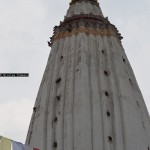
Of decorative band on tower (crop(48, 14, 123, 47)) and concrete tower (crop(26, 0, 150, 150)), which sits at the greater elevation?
decorative band on tower (crop(48, 14, 123, 47))

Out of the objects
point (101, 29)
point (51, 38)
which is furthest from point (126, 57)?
point (51, 38)

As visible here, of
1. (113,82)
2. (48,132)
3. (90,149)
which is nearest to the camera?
(90,149)

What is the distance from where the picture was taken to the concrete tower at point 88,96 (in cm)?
3375

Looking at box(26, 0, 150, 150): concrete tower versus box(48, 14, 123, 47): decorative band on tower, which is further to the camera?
box(48, 14, 123, 47): decorative band on tower

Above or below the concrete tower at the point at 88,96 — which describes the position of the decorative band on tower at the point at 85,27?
above

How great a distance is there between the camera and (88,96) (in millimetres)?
36062

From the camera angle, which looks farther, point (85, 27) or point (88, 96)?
point (85, 27)

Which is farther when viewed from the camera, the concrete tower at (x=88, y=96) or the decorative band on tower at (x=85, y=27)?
the decorative band on tower at (x=85, y=27)

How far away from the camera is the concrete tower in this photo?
3375 cm

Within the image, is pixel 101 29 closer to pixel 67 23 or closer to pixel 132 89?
pixel 67 23

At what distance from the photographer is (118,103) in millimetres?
36000

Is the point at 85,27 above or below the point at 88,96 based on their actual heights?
above

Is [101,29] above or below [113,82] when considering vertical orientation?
above

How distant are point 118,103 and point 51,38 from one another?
1142 centimetres
